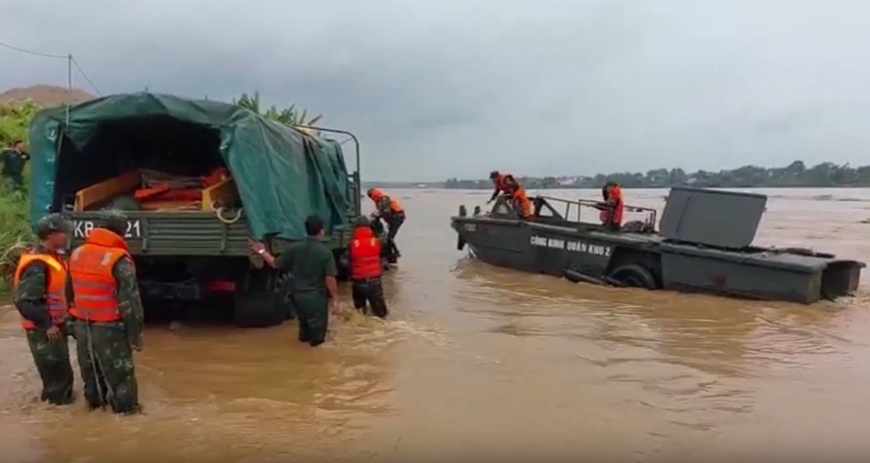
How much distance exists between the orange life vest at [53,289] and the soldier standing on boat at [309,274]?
247cm

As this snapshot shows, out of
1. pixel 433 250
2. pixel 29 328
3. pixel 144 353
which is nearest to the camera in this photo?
pixel 29 328

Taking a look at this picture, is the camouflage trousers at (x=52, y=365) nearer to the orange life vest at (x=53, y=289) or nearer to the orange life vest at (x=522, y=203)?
the orange life vest at (x=53, y=289)

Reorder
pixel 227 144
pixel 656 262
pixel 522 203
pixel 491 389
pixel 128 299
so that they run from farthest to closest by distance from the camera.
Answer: pixel 522 203
pixel 656 262
pixel 227 144
pixel 491 389
pixel 128 299

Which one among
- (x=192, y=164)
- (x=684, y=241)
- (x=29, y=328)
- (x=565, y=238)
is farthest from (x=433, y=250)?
(x=29, y=328)

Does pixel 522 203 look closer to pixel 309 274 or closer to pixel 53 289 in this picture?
pixel 309 274

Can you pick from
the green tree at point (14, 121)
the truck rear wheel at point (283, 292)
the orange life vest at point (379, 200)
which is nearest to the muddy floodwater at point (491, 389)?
the truck rear wheel at point (283, 292)

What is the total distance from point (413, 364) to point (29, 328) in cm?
326

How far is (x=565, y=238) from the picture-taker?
1448 cm

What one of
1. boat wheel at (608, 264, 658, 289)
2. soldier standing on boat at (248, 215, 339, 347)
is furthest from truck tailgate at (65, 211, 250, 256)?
boat wheel at (608, 264, 658, 289)

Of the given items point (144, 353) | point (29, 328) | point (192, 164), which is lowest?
point (144, 353)

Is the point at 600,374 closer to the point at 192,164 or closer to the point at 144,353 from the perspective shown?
the point at 144,353

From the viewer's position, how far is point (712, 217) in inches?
503

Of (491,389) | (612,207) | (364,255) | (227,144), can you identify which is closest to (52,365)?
(227,144)

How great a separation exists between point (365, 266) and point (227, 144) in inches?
85.8
